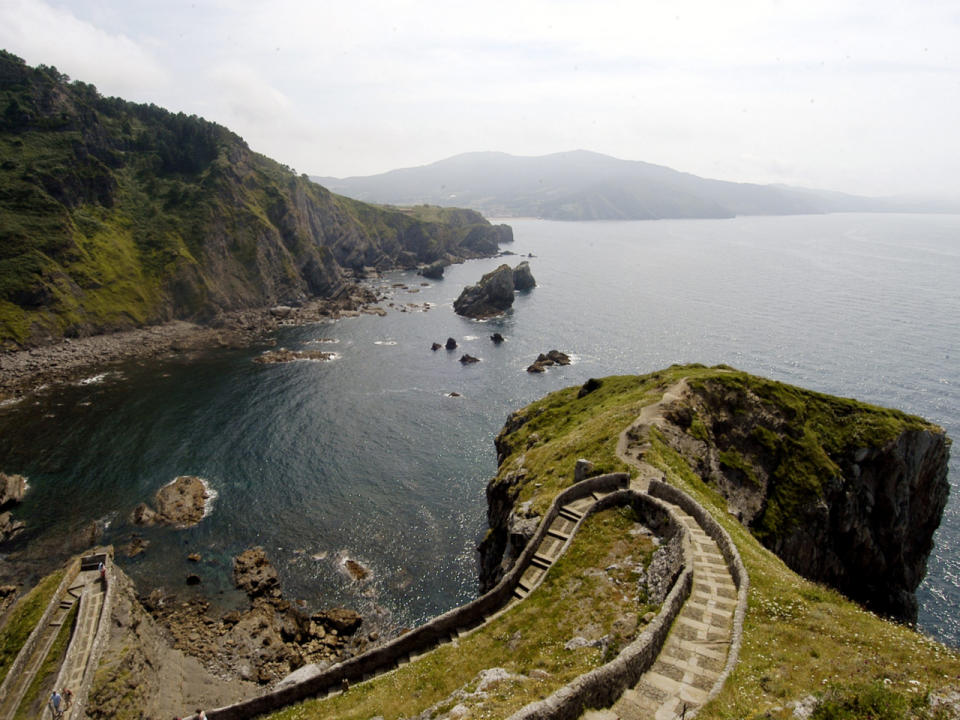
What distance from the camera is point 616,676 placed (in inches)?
643

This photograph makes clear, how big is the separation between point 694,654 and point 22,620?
47452mm

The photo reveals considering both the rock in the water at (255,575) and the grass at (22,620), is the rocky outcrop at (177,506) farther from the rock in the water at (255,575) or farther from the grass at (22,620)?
the grass at (22,620)

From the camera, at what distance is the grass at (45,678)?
3064 centimetres

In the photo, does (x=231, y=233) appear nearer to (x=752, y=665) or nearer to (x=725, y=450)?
(x=725, y=450)

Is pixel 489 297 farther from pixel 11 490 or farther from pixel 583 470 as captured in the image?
pixel 583 470

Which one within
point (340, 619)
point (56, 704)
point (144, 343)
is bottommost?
point (340, 619)

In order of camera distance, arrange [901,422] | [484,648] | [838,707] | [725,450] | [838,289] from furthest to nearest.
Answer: [838,289] → [901,422] → [725,450] → [484,648] → [838,707]

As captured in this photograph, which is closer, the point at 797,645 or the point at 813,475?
the point at 797,645

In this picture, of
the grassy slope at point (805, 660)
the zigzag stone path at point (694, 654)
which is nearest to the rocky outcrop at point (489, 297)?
the grassy slope at point (805, 660)

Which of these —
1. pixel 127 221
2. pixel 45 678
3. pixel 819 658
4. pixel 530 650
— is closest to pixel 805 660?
pixel 819 658

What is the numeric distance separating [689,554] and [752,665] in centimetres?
686

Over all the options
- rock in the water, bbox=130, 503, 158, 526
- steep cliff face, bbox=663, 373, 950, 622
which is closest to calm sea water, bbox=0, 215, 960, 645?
rock in the water, bbox=130, 503, 158, 526

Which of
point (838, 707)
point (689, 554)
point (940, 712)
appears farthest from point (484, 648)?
point (940, 712)

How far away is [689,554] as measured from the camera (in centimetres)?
2350
